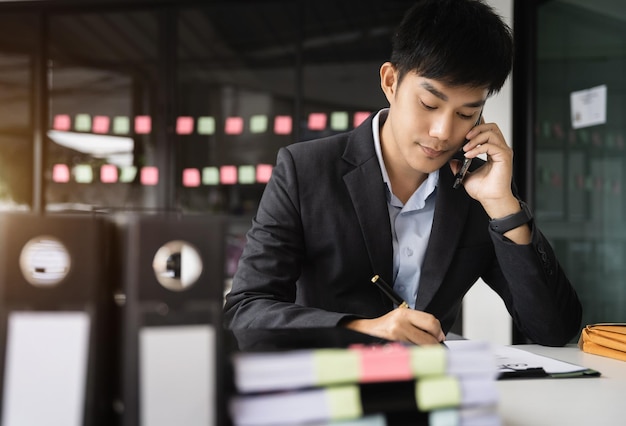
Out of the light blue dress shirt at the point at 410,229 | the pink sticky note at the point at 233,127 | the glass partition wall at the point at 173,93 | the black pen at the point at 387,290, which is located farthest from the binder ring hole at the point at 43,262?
the pink sticky note at the point at 233,127

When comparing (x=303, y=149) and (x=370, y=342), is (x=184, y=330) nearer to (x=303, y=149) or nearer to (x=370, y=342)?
(x=370, y=342)

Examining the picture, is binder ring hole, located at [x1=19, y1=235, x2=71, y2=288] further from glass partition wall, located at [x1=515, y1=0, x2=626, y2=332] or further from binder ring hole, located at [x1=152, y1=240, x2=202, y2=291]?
glass partition wall, located at [x1=515, y1=0, x2=626, y2=332]

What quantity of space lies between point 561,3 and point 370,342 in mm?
2822

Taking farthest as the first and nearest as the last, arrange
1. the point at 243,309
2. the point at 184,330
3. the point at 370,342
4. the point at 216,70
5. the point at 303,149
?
the point at 216,70
the point at 303,149
the point at 243,309
the point at 370,342
the point at 184,330

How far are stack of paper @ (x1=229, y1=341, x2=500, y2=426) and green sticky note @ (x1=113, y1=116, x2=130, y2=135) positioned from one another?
3.59m

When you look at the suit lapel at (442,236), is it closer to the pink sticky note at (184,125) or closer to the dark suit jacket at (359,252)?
the dark suit jacket at (359,252)

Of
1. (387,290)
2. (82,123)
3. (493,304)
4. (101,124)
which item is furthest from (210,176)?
(387,290)

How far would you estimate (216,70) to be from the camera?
3846 millimetres

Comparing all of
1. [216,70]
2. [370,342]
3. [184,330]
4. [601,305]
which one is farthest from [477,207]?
[216,70]

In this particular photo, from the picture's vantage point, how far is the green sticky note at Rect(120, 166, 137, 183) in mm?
3734

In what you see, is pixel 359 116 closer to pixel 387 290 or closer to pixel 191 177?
pixel 191 177

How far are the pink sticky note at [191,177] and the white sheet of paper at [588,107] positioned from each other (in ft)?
7.35

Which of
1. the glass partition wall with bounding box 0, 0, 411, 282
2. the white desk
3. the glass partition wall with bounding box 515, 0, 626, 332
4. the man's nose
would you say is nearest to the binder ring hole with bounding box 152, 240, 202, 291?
the white desk

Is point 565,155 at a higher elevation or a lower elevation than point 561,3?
lower
